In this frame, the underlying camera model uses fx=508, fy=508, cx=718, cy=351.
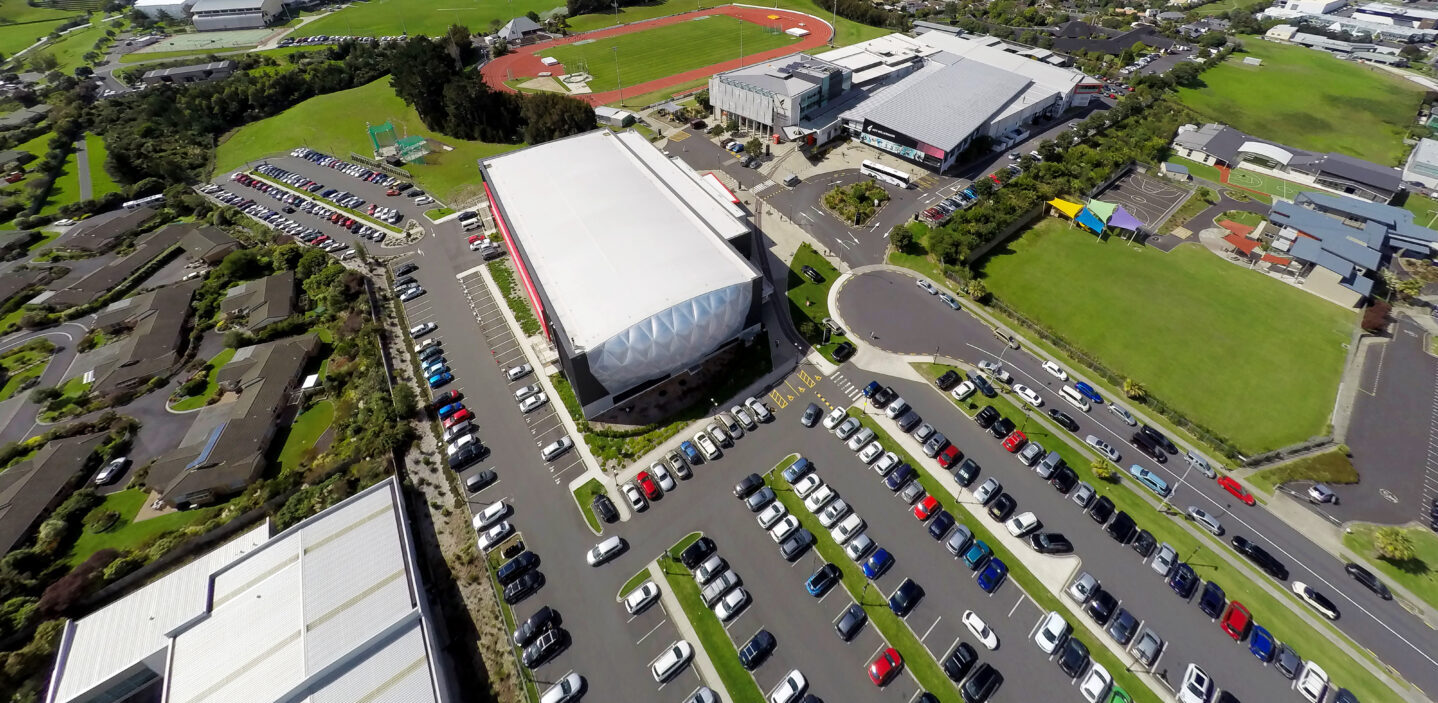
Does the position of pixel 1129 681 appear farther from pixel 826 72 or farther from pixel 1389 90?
pixel 1389 90

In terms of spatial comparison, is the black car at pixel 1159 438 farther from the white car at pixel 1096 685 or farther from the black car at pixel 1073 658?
the white car at pixel 1096 685

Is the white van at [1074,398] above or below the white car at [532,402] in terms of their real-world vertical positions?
below

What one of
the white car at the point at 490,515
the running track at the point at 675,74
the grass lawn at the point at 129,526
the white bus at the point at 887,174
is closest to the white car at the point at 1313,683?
the white car at the point at 490,515

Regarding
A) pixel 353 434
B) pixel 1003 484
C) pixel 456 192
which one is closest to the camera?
pixel 1003 484

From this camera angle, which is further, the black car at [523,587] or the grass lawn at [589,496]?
the grass lawn at [589,496]

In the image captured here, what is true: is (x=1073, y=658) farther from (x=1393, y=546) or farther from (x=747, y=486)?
(x=1393, y=546)

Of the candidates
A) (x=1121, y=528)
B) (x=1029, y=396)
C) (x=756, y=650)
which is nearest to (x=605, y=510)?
(x=756, y=650)

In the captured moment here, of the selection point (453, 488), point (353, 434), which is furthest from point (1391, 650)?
point (353, 434)
